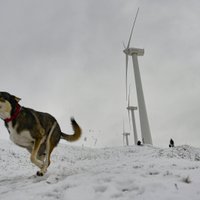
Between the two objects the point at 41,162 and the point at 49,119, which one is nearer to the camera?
the point at 41,162

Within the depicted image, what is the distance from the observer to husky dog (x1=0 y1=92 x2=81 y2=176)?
795 cm

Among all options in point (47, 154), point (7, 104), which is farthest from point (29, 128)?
point (47, 154)

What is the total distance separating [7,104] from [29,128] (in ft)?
2.72

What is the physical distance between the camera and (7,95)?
8.18 m

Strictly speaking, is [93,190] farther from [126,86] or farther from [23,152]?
[126,86]

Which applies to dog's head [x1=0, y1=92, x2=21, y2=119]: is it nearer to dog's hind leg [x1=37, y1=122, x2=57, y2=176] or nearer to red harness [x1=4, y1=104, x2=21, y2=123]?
red harness [x1=4, y1=104, x2=21, y2=123]

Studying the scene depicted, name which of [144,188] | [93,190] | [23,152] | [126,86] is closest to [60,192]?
[93,190]

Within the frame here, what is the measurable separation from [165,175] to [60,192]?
7.58 feet

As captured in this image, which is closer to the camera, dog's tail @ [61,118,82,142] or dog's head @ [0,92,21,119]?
dog's head @ [0,92,21,119]

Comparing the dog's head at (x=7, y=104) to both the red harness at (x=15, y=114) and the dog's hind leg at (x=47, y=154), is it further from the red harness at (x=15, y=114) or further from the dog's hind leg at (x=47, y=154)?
the dog's hind leg at (x=47, y=154)

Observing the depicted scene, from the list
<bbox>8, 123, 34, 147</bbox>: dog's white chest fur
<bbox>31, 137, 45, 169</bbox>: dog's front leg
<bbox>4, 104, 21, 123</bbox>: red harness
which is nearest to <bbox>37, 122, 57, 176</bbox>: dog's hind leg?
<bbox>31, 137, 45, 169</bbox>: dog's front leg


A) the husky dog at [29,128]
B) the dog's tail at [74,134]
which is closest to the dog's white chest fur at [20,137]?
the husky dog at [29,128]

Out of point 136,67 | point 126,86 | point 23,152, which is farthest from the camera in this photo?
point 136,67

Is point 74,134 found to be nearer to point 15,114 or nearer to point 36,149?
point 36,149
